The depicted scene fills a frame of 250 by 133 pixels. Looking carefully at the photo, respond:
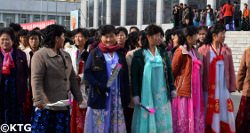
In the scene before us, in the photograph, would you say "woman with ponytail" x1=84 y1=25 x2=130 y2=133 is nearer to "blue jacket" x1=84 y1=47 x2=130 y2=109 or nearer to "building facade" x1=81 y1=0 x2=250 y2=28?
"blue jacket" x1=84 y1=47 x2=130 y2=109

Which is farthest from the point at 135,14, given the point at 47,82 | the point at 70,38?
the point at 47,82

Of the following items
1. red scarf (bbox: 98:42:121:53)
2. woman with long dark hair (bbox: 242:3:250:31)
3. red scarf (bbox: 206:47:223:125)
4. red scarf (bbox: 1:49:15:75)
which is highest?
woman with long dark hair (bbox: 242:3:250:31)

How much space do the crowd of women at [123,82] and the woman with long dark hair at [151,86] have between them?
0.04 feet

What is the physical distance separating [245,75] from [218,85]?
561 millimetres

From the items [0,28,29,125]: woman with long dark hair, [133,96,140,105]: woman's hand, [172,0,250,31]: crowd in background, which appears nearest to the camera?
[133,96,140,105]: woman's hand

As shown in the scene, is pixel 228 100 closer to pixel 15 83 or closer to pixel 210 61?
pixel 210 61

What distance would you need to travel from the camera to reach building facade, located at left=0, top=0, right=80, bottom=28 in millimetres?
56312

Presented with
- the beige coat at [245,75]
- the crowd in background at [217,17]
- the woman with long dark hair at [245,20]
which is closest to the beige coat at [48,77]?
the beige coat at [245,75]

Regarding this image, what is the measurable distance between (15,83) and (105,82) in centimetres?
124

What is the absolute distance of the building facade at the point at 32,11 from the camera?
56.3 metres

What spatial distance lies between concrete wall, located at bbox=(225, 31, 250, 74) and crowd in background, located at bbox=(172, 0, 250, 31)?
786 millimetres

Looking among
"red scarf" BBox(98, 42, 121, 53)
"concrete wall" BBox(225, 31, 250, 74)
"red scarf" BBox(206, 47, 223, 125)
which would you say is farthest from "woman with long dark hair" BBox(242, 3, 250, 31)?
"red scarf" BBox(98, 42, 121, 53)

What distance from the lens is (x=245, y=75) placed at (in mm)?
6520

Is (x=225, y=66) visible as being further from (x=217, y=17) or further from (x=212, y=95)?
(x=217, y=17)
